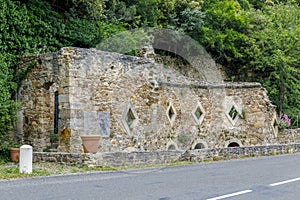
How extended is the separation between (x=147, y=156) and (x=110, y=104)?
326cm

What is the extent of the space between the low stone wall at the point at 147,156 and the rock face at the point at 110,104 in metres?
1.79

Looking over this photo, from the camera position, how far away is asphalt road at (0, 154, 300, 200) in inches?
297

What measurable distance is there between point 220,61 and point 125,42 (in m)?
9.80

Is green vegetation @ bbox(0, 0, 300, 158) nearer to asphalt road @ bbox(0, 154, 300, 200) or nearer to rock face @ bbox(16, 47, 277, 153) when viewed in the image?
rock face @ bbox(16, 47, 277, 153)

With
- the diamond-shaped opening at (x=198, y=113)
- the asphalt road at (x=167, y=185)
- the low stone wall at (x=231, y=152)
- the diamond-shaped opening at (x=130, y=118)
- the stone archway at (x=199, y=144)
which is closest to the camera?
the asphalt road at (x=167, y=185)

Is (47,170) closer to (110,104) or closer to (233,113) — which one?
(110,104)

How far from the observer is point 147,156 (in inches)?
527

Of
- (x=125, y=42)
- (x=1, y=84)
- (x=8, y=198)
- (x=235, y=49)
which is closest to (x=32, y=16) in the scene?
(x=1, y=84)

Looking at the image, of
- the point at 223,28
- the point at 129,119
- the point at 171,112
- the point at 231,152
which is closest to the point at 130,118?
the point at 129,119

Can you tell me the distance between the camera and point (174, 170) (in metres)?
11.7

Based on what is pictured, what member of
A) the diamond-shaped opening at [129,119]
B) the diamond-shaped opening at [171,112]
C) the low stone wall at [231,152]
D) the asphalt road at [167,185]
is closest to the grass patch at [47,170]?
the asphalt road at [167,185]

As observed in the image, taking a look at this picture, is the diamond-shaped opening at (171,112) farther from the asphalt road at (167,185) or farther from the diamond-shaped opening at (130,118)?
the asphalt road at (167,185)

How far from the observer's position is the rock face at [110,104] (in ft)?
48.1

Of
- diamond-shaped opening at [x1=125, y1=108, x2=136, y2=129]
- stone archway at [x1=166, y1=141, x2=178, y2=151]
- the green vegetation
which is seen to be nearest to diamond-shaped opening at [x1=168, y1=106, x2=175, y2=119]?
stone archway at [x1=166, y1=141, x2=178, y2=151]
